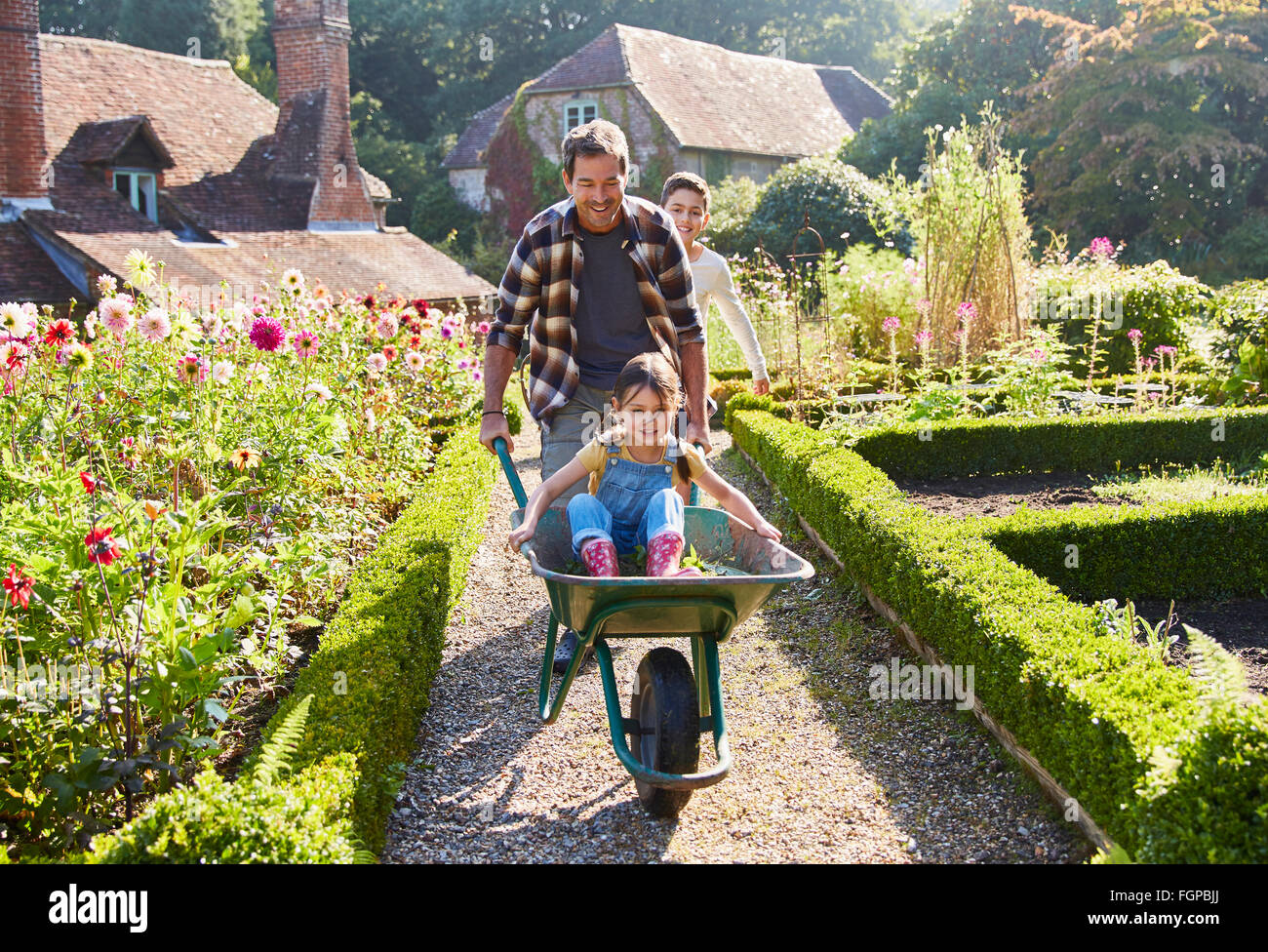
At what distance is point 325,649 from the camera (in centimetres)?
382

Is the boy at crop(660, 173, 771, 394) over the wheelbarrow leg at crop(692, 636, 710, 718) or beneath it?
over

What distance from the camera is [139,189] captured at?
1930cm

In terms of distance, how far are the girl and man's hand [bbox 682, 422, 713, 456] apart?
280 millimetres

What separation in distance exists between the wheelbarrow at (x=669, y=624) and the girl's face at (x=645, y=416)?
0.97ft

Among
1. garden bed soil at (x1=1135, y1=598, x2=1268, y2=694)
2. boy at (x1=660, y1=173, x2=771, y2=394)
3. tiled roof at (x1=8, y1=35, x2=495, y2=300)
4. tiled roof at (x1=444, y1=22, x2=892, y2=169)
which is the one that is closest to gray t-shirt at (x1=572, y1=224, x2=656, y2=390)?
boy at (x1=660, y1=173, x2=771, y2=394)

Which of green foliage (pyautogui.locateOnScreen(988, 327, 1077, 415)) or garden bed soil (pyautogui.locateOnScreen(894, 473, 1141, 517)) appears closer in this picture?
garden bed soil (pyautogui.locateOnScreen(894, 473, 1141, 517))

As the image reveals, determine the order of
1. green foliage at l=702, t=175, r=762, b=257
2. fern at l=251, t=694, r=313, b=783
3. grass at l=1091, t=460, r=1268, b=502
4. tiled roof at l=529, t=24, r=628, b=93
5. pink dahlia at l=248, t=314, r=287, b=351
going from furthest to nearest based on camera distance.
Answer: tiled roof at l=529, t=24, r=628, b=93 → green foliage at l=702, t=175, r=762, b=257 → grass at l=1091, t=460, r=1268, b=502 → pink dahlia at l=248, t=314, r=287, b=351 → fern at l=251, t=694, r=313, b=783

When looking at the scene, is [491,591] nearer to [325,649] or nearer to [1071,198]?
[325,649]

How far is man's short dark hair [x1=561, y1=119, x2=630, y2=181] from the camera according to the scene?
3.63m

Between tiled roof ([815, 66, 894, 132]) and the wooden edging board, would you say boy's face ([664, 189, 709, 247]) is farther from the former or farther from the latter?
tiled roof ([815, 66, 894, 132])

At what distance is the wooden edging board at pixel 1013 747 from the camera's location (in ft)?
9.91

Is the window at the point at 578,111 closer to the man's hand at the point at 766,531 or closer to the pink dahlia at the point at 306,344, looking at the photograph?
the pink dahlia at the point at 306,344
